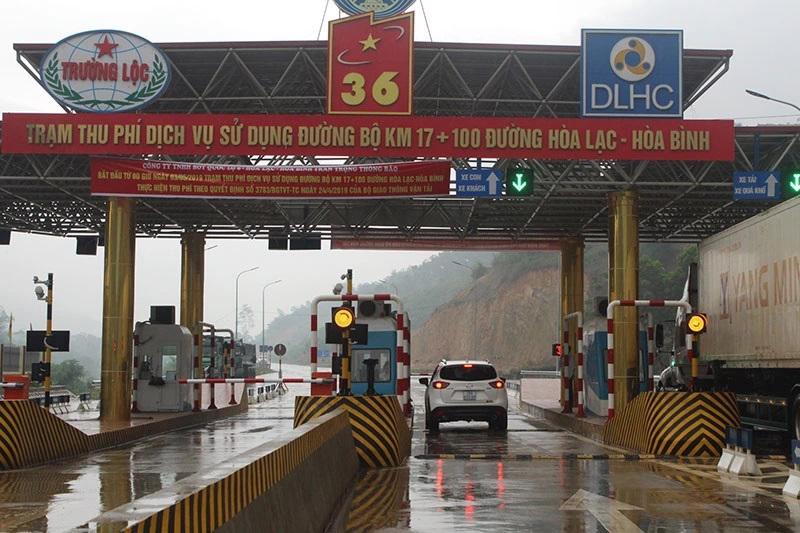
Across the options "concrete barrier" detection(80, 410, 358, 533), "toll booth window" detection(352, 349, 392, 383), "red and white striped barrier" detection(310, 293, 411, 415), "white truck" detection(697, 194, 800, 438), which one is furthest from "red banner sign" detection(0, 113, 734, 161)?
"concrete barrier" detection(80, 410, 358, 533)

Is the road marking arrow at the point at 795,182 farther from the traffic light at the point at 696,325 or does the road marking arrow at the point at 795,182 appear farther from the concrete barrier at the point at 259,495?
the concrete barrier at the point at 259,495

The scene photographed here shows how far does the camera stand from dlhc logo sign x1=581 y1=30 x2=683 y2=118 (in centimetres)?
2605

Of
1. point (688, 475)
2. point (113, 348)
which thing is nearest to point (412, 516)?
point (688, 475)

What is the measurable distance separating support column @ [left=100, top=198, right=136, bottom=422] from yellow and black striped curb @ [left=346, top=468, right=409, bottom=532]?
12024 mm

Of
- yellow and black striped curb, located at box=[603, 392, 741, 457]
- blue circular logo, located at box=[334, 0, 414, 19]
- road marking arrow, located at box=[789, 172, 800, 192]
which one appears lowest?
yellow and black striped curb, located at box=[603, 392, 741, 457]

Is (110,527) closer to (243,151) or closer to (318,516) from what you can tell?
(318,516)

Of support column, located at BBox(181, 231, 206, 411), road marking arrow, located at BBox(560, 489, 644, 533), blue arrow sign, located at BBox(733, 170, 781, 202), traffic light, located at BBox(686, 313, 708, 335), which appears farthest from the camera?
support column, located at BBox(181, 231, 206, 411)

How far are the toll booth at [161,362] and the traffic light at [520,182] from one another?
35.0 feet

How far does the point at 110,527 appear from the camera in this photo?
4328 mm

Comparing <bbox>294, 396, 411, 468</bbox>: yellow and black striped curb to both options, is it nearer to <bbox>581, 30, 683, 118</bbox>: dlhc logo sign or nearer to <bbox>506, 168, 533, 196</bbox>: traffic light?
<bbox>506, 168, 533, 196</bbox>: traffic light

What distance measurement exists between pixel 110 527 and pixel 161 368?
1074 inches

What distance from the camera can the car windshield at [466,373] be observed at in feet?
83.7

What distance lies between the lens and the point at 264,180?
85.8 feet

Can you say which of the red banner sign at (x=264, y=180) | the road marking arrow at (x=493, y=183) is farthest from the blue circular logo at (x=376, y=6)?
the road marking arrow at (x=493, y=183)
